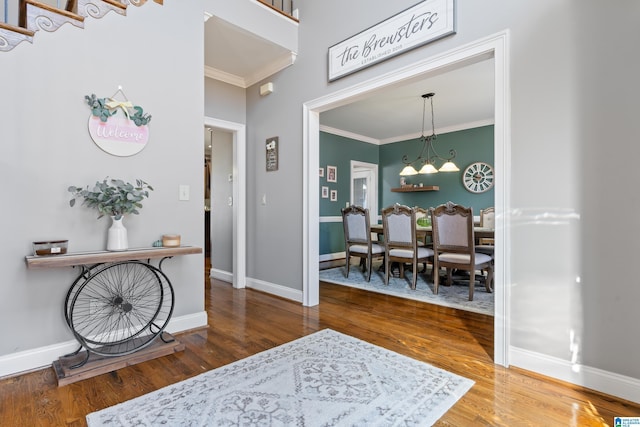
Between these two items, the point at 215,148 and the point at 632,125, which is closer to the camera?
the point at 632,125

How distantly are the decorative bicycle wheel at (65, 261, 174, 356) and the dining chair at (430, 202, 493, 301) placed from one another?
2.86 metres

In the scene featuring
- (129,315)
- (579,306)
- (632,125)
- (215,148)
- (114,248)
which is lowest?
(129,315)

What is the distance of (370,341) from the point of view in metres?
2.37

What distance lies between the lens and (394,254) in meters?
4.15

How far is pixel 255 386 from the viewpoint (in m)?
1.74

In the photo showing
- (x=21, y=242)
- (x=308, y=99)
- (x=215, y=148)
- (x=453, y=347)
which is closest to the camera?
(x=21, y=242)

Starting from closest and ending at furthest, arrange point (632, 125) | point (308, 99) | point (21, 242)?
point (632, 125)
point (21, 242)
point (308, 99)

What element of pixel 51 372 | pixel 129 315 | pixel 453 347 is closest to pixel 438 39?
pixel 453 347

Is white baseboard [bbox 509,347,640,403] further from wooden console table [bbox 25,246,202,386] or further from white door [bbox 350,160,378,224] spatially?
white door [bbox 350,160,378,224]

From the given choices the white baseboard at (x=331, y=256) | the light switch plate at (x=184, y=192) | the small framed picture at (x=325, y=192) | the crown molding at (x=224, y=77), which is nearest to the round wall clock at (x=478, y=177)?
the small framed picture at (x=325, y=192)

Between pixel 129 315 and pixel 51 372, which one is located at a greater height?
pixel 129 315

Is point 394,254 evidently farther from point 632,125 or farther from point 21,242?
point 21,242

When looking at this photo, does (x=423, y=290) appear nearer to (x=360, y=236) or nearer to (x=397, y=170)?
(x=360, y=236)

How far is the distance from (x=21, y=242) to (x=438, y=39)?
3.05 m
